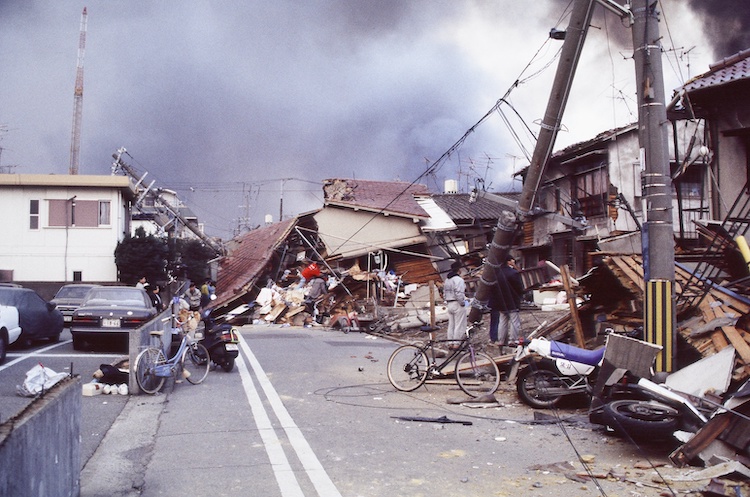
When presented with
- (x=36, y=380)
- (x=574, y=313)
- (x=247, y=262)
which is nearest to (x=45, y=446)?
(x=36, y=380)

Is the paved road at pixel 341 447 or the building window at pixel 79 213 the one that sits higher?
the building window at pixel 79 213

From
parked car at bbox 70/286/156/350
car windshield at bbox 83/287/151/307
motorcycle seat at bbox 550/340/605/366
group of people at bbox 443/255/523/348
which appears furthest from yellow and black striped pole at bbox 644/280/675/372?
car windshield at bbox 83/287/151/307

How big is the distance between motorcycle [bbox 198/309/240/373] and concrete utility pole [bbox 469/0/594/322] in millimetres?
5160

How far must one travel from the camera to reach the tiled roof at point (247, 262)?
105 ft

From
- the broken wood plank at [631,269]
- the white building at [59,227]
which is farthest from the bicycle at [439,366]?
the white building at [59,227]

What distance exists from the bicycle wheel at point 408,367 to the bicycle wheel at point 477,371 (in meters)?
0.60

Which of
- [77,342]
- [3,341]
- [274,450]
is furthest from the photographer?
[77,342]

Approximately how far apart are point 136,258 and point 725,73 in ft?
98.1

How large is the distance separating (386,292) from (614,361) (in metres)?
21.0

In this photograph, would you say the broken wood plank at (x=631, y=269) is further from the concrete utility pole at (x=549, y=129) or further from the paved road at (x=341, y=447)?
the paved road at (x=341, y=447)

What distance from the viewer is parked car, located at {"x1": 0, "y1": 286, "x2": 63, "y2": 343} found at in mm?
15398

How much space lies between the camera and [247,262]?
3562 centimetres

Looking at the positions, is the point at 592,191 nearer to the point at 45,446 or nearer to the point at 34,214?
the point at 45,446

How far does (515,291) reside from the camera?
46.0 feet
